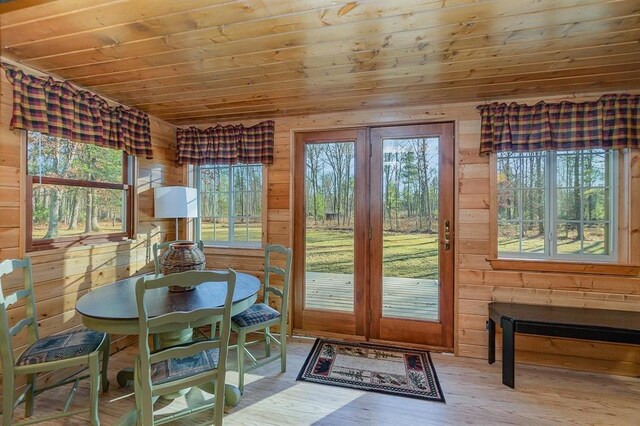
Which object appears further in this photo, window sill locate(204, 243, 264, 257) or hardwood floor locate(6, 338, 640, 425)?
window sill locate(204, 243, 264, 257)

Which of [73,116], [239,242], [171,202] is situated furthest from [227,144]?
[73,116]

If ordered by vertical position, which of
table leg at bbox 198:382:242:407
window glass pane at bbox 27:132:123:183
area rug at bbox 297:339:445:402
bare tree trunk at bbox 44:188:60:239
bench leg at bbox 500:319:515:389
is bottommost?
area rug at bbox 297:339:445:402

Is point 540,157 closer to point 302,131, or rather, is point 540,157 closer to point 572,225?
point 572,225

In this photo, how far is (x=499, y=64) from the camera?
2.01m

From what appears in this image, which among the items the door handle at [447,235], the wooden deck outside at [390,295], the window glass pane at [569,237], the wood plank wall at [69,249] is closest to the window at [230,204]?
the wood plank wall at [69,249]

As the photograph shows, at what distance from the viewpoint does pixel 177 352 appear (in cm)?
152

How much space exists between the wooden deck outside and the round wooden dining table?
103cm

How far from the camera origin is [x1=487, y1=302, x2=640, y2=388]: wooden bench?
2080mm

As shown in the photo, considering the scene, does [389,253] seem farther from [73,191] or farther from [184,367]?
[73,191]

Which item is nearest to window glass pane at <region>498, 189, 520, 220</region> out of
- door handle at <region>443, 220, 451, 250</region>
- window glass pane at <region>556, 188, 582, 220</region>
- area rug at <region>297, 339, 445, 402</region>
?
window glass pane at <region>556, 188, 582, 220</region>

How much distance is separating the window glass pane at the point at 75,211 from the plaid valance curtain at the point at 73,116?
0.43 metres

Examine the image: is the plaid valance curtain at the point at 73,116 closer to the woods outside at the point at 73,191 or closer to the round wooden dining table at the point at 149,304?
the woods outside at the point at 73,191

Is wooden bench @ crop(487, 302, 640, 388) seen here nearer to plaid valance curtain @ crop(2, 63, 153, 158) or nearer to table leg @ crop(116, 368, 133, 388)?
table leg @ crop(116, 368, 133, 388)

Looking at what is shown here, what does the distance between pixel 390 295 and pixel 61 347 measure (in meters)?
2.58
